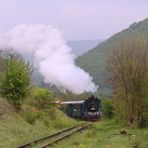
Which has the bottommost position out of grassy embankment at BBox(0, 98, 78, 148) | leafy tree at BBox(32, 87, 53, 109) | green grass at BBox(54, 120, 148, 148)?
green grass at BBox(54, 120, 148, 148)

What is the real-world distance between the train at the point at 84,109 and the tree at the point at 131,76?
22337mm

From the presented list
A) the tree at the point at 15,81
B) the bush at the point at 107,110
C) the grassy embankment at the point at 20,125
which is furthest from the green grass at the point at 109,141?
the bush at the point at 107,110

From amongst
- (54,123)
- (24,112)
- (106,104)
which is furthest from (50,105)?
(106,104)

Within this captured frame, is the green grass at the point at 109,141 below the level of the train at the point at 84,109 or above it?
below

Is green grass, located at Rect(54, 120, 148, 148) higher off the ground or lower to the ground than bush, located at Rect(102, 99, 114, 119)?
lower

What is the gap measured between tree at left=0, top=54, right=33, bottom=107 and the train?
23366mm

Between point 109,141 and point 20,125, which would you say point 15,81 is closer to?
point 20,125

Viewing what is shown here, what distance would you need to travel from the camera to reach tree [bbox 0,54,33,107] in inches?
1580

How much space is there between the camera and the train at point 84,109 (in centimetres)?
6462

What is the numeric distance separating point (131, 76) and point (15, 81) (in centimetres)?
884

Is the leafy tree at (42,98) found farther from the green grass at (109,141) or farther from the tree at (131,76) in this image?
the green grass at (109,141)

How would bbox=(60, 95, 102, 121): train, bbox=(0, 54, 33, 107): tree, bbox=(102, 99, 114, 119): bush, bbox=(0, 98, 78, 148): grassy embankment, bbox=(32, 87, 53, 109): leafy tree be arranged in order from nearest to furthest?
bbox=(0, 98, 78, 148): grassy embankment
bbox=(0, 54, 33, 107): tree
bbox=(32, 87, 53, 109): leafy tree
bbox=(102, 99, 114, 119): bush
bbox=(60, 95, 102, 121): train

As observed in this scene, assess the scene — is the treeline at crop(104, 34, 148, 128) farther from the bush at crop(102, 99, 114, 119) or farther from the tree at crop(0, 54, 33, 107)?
the bush at crop(102, 99, 114, 119)

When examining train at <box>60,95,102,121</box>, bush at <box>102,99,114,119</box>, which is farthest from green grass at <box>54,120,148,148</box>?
train at <box>60,95,102,121</box>
